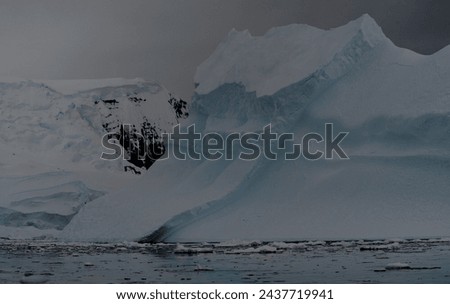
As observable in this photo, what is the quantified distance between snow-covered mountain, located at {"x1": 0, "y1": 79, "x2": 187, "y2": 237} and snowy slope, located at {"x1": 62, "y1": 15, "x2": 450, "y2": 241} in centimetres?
302

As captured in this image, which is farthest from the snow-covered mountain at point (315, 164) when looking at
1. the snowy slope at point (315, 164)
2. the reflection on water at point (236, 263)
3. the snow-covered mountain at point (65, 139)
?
the snow-covered mountain at point (65, 139)

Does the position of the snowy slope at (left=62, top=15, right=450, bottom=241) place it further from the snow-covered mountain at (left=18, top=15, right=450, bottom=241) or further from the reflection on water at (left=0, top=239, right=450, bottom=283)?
the reflection on water at (left=0, top=239, right=450, bottom=283)

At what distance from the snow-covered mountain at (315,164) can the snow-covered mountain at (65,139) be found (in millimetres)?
3209

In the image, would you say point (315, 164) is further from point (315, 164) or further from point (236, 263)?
point (236, 263)

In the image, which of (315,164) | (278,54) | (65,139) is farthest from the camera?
(65,139)

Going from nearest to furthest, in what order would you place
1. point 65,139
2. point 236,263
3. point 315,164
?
point 236,263, point 315,164, point 65,139

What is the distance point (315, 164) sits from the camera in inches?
523

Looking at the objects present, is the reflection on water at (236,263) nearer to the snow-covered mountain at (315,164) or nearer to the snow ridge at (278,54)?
the snow-covered mountain at (315,164)

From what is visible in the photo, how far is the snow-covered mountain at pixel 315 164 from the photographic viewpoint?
12.3 m

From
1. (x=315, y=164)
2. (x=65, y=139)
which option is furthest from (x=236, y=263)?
(x=65, y=139)

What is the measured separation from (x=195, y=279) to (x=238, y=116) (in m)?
5.37

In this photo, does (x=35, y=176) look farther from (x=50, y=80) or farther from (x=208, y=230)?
(x=208, y=230)

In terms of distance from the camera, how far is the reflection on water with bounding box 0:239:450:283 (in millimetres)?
9383

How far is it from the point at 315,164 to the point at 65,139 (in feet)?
25.2
